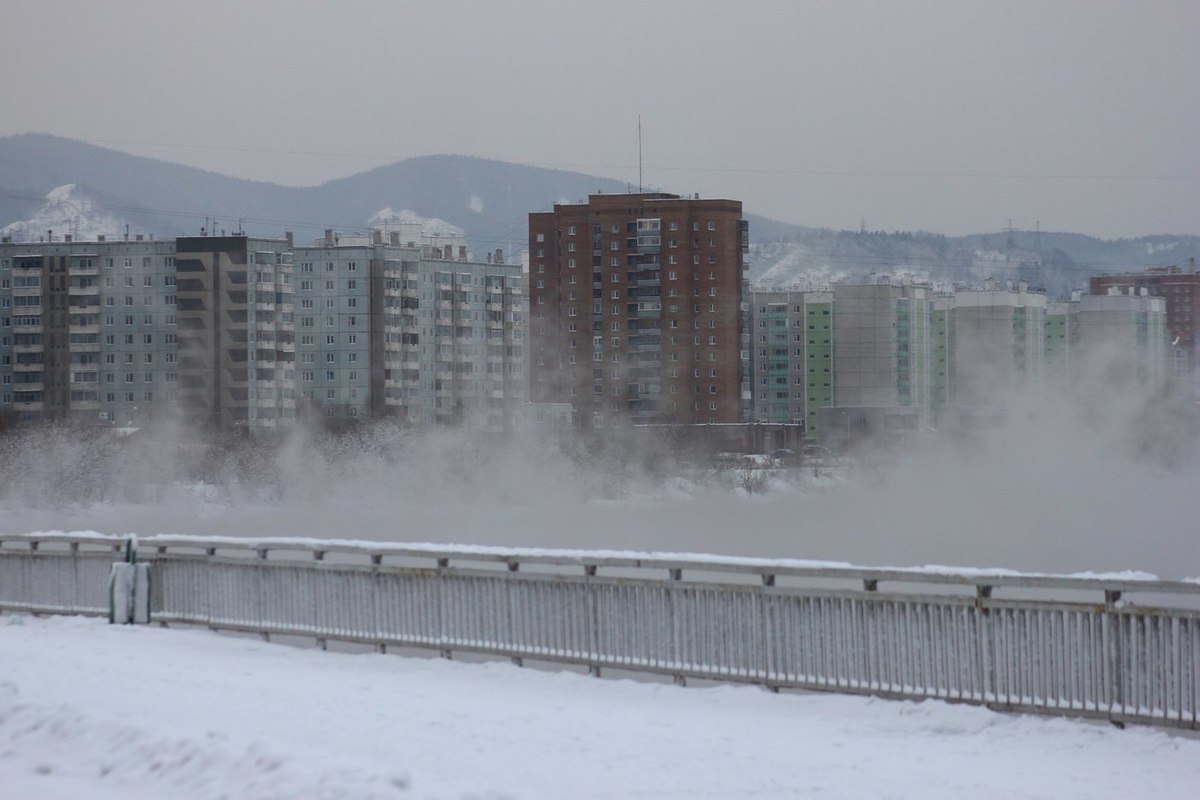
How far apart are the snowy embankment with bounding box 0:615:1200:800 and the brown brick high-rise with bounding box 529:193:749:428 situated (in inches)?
4609

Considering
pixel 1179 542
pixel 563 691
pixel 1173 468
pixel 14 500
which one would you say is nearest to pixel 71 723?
pixel 563 691

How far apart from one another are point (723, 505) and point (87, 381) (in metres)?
53.9

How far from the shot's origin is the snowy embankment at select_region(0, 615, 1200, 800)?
981 cm

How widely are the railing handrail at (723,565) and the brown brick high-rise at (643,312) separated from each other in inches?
4469

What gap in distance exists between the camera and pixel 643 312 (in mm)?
136750

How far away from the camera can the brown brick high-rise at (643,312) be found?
13275 cm

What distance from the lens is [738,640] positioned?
13.8m

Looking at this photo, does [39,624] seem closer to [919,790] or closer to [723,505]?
[919,790]

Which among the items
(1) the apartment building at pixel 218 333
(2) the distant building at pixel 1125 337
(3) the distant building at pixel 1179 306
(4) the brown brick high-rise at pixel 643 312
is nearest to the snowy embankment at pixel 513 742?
(1) the apartment building at pixel 218 333

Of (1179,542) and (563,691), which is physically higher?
(563,691)

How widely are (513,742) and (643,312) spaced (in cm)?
12616

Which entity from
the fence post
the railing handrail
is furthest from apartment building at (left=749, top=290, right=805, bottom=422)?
the railing handrail

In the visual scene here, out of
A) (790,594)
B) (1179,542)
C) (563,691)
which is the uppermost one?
(790,594)

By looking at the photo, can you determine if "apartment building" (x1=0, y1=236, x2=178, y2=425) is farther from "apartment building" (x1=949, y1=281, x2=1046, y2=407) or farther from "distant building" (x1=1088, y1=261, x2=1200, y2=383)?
"distant building" (x1=1088, y1=261, x2=1200, y2=383)
